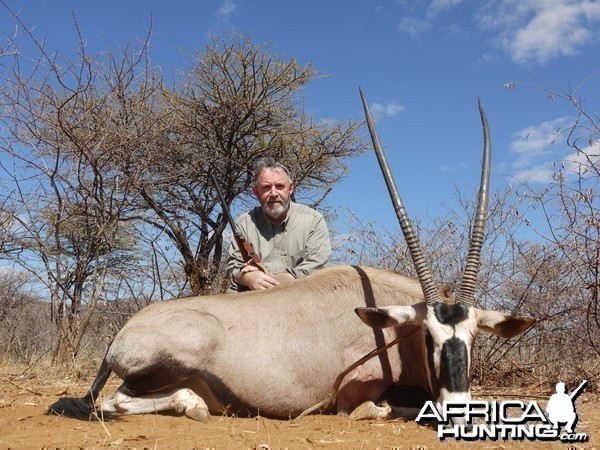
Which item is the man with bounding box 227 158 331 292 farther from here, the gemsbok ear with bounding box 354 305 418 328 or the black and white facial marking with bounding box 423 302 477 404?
the black and white facial marking with bounding box 423 302 477 404

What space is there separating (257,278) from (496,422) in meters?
2.14

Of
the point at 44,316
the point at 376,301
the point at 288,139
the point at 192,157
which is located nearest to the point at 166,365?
the point at 376,301

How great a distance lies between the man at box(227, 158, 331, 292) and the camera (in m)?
5.50

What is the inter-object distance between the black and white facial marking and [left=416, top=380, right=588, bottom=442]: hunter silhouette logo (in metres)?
0.08

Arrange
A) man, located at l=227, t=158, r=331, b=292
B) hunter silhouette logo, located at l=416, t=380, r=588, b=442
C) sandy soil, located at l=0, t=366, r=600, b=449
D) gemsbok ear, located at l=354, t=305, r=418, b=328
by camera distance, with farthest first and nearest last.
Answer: man, located at l=227, t=158, r=331, b=292 < gemsbok ear, located at l=354, t=305, r=418, b=328 < hunter silhouette logo, located at l=416, t=380, r=588, b=442 < sandy soil, located at l=0, t=366, r=600, b=449

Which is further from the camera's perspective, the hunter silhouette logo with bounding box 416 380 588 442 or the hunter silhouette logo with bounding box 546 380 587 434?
the hunter silhouette logo with bounding box 546 380 587 434

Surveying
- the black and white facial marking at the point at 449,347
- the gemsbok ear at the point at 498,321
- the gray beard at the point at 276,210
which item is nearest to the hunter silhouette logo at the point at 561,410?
the gemsbok ear at the point at 498,321

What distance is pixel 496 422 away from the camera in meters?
3.58

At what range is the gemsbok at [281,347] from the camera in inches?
156

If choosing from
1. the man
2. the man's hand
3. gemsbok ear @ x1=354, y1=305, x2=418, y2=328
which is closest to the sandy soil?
gemsbok ear @ x1=354, y1=305, x2=418, y2=328

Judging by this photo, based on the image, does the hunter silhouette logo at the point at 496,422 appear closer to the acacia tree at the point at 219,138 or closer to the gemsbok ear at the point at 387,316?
the gemsbok ear at the point at 387,316

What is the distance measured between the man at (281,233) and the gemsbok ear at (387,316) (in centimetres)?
151

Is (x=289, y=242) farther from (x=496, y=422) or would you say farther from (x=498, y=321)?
(x=496, y=422)

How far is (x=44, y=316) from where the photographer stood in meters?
16.5
